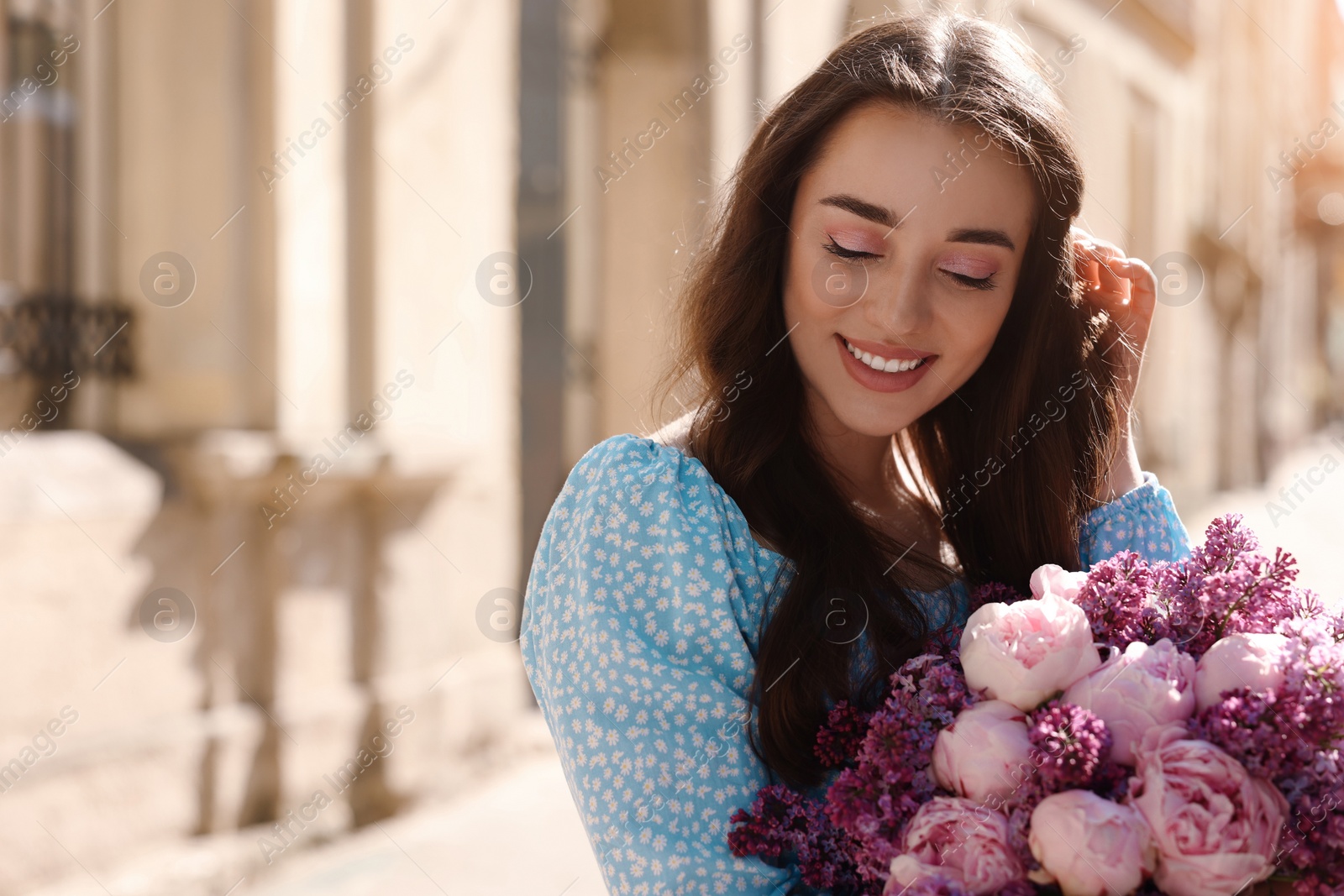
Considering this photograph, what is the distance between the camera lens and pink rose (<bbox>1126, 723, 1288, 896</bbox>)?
0.99m

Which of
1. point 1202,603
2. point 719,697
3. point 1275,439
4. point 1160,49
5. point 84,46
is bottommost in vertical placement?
point 1275,439

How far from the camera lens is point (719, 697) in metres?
1.48

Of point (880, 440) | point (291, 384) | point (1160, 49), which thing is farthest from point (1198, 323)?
point (880, 440)

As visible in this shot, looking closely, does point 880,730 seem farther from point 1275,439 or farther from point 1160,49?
point 1275,439

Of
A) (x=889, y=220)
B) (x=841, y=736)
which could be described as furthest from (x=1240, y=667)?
(x=889, y=220)

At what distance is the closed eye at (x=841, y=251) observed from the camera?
1687 millimetres

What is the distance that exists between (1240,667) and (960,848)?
1.06 feet

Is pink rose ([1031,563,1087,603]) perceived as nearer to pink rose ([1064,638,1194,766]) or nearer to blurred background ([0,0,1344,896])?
pink rose ([1064,638,1194,766])

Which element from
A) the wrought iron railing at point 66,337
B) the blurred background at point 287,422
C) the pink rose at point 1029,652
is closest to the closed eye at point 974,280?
the pink rose at point 1029,652

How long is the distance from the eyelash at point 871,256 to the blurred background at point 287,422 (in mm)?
1938

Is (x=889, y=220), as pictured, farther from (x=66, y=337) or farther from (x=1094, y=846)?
(x=66, y=337)

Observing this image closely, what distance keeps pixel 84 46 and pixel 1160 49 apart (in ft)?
42.8

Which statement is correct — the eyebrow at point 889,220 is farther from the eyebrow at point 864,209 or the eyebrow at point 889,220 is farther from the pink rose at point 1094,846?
the pink rose at point 1094,846

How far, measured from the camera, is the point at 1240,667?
1.10 metres
